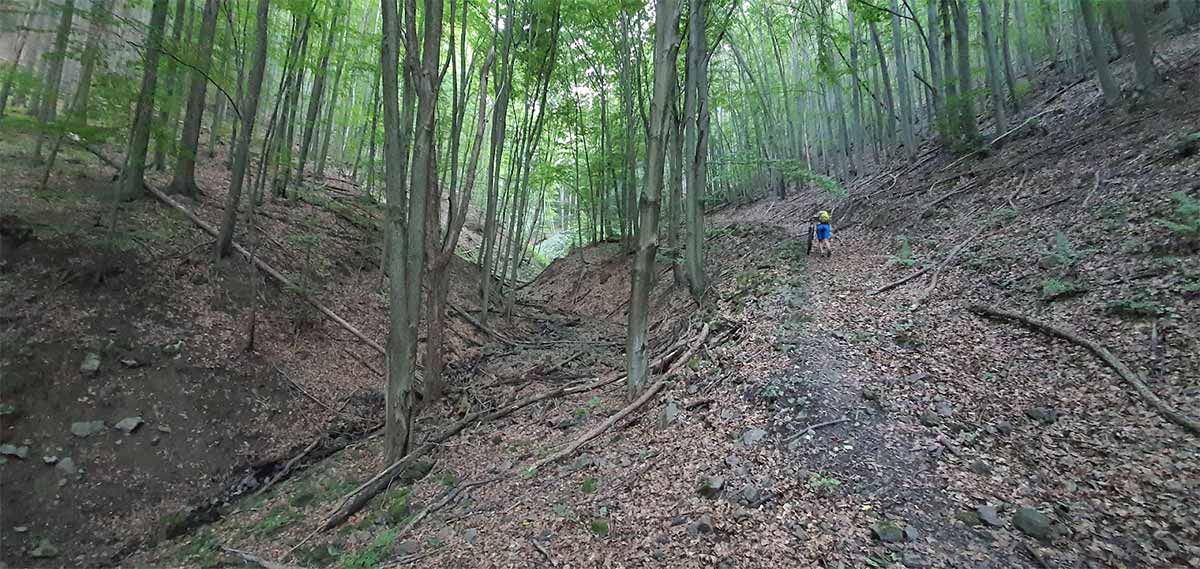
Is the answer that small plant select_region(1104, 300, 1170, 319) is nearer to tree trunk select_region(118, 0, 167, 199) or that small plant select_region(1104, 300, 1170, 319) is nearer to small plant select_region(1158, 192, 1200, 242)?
small plant select_region(1158, 192, 1200, 242)

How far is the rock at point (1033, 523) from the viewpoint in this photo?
129 inches

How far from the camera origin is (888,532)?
3.39 meters

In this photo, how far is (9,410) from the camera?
5.91 m

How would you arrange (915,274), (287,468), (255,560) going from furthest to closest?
(915,274) → (287,468) → (255,560)

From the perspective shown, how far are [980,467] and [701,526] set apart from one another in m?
2.25

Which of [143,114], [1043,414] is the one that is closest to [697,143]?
[1043,414]

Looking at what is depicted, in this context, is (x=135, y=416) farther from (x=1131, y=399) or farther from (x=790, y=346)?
(x=1131, y=399)

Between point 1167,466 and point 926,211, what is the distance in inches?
322

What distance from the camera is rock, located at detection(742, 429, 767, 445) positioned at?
4.61 meters

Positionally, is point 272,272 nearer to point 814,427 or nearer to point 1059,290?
point 814,427

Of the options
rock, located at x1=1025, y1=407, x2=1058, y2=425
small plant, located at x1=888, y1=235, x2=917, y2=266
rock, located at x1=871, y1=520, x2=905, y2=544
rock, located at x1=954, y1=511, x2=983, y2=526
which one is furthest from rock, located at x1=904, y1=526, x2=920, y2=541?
small plant, located at x1=888, y1=235, x2=917, y2=266

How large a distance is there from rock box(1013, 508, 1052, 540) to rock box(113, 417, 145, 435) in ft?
30.2

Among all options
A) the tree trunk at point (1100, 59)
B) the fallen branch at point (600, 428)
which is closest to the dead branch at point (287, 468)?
the fallen branch at point (600, 428)

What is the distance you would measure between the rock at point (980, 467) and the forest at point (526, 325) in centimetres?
4
